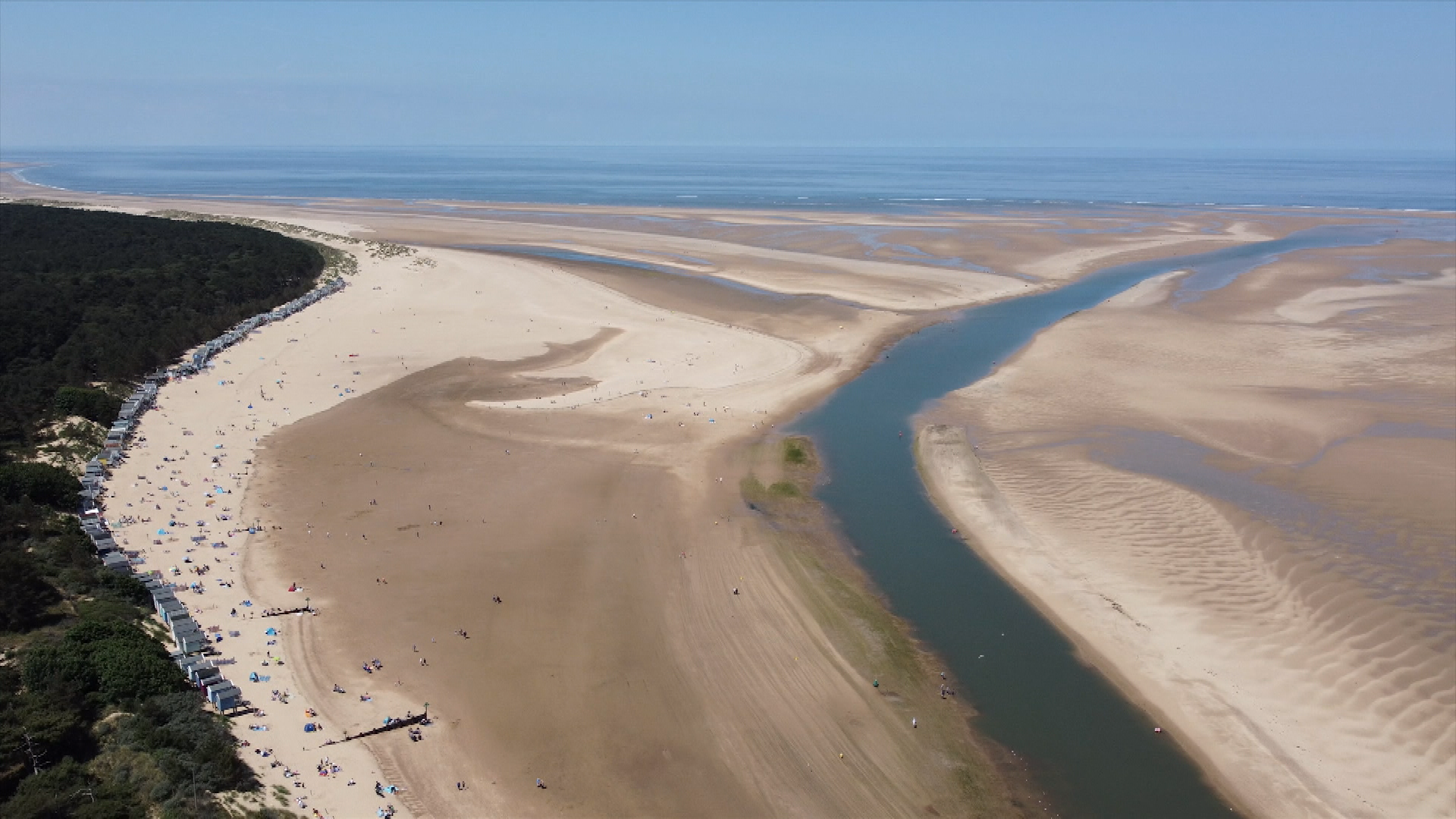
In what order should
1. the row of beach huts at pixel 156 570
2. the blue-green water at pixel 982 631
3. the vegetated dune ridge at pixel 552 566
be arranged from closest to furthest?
the vegetated dune ridge at pixel 552 566, the blue-green water at pixel 982 631, the row of beach huts at pixel 156 570

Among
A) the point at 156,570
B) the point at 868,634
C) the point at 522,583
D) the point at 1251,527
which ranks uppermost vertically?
the point at 156,570

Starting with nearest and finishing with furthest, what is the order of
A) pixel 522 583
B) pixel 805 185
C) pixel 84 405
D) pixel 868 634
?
pixel 868 634, pixel 522 583, pixel 84 405, pixel 805 185

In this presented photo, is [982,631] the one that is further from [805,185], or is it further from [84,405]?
[805,185]

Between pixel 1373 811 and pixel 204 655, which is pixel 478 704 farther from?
pixel 1373 811

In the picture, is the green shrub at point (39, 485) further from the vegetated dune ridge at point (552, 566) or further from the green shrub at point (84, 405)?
the green shrub at point (84, 405)

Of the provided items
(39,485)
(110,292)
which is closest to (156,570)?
(39,485)

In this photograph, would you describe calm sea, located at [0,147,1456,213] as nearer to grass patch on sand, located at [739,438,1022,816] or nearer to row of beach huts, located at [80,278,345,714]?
row of beach huts, located at [80,278,345,714]

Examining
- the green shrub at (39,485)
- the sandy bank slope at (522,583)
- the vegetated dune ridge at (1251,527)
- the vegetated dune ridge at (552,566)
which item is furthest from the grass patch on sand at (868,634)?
the green shrub at (39,485)
